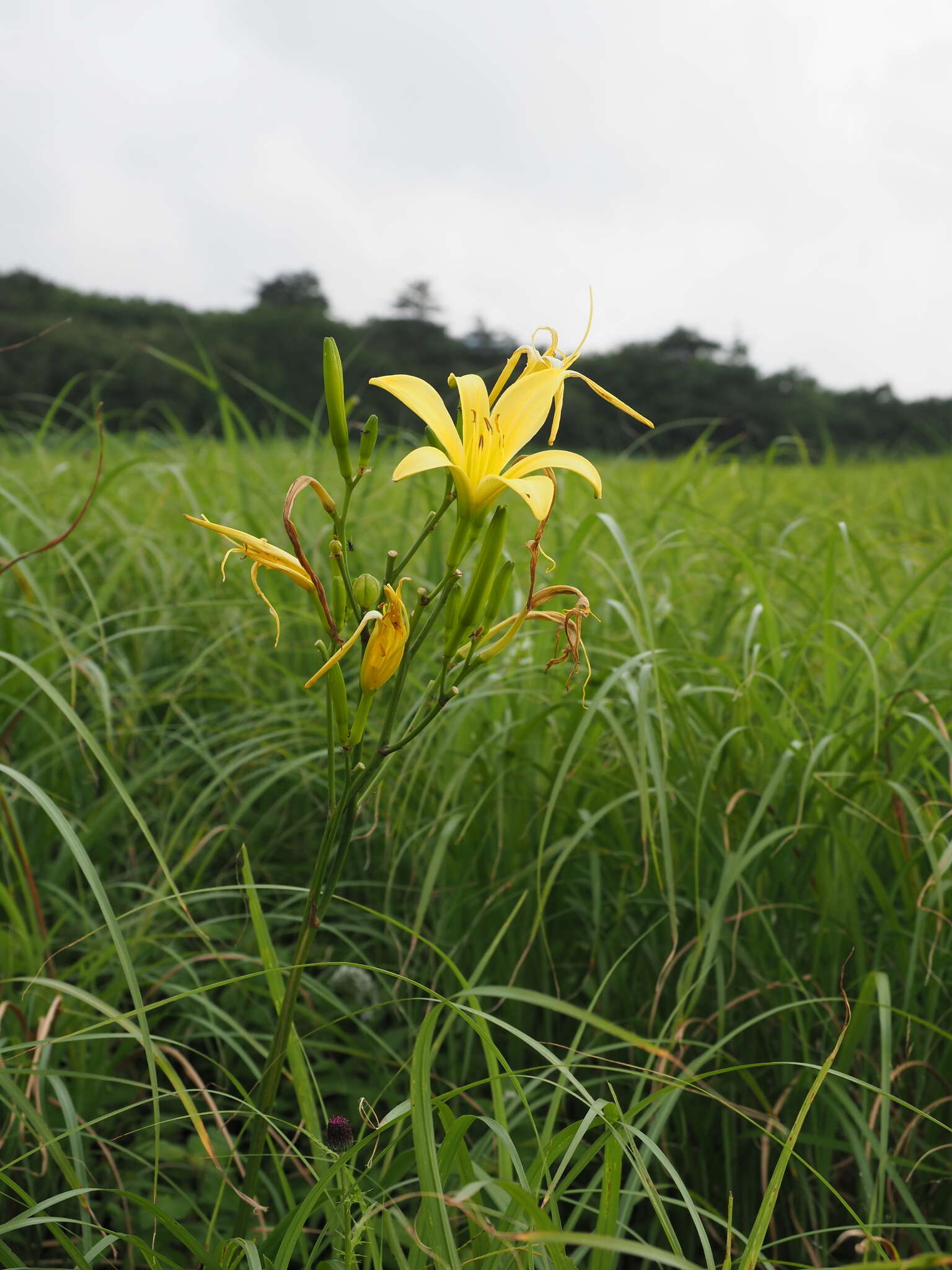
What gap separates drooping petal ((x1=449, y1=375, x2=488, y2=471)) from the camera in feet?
2.16

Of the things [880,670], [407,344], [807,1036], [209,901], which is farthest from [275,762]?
[407,344]

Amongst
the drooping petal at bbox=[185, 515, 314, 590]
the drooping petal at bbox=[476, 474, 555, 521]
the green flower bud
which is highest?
the drooping petal at bbox=[476, 474, 555, 521]

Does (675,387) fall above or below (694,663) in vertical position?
above

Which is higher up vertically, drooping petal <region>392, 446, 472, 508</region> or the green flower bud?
drooping petal <region>392, 446, 472, 508</region>

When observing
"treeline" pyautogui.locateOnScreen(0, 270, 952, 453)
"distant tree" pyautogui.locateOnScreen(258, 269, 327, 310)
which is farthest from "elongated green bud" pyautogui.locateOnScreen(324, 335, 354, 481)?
"distant tree" pyautogui.locateOnScreen(258, 269, 327, 310)

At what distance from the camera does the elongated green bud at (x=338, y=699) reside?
692mm

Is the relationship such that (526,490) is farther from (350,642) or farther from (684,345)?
(684,345)

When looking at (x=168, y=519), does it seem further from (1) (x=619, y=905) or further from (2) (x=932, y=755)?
(2) (x=932, y=755)

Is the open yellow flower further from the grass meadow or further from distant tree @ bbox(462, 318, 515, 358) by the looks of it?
distant tree @ bbox(462, 318, 515, 358)

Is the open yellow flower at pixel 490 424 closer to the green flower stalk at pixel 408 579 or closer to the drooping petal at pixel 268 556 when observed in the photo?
the green flower stalk at pixel 408 579

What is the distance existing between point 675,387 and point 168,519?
6.11 meters

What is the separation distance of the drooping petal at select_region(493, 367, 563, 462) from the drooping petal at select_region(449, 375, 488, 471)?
0.01m

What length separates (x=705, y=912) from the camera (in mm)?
1258

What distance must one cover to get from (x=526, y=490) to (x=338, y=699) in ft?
0.80
